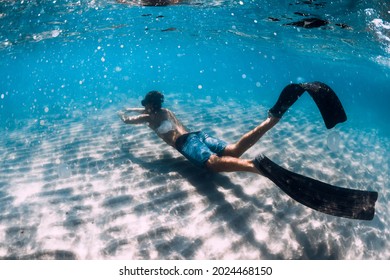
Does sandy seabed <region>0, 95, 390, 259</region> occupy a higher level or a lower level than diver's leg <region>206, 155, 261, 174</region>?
lower

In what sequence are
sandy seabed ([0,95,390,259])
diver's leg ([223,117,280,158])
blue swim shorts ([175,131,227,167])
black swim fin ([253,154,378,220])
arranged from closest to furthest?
black swim fin ([253,154,378,220]), sandy seabed ([0,95,390,259]), diver's leg ([223,117,280,158]), blue swim shorts ([175,131,227,167])

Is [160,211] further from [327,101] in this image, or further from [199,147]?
[327,101]

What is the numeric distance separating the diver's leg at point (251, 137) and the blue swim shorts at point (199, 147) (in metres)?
0.30

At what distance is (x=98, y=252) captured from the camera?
16.1 ft

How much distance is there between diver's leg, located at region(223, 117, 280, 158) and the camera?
19.9 ft

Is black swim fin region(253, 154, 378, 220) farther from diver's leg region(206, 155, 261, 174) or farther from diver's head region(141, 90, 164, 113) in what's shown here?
diver's head region(141, 90, 164, 113)

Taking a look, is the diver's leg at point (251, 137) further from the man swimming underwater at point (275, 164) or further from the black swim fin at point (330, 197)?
the black swim fin at point (330, 197)

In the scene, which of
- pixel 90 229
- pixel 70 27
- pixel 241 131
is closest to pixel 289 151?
pixel 241 131

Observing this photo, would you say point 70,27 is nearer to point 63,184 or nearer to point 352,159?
point 63,184

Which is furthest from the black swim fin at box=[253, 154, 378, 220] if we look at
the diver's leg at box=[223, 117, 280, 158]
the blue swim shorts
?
the blue swim shorts

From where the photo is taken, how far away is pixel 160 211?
6066mm

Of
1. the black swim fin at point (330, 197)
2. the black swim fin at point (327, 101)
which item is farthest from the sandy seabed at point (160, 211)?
the black swim fin at point (327, 101)

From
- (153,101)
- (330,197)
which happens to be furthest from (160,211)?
(330,197)

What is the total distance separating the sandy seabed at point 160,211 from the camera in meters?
5.11
